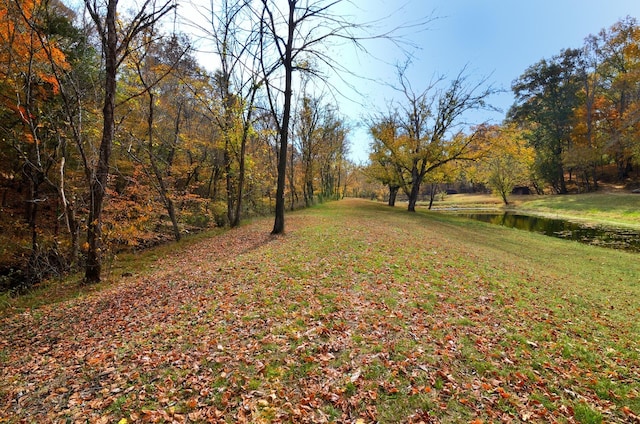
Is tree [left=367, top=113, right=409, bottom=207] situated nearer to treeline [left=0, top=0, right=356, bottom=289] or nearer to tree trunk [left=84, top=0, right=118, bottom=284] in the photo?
treeline [left=0, top=0, right=356, bottom=289]

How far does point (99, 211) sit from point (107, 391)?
5.54 meters

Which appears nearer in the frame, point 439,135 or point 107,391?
point 107,391

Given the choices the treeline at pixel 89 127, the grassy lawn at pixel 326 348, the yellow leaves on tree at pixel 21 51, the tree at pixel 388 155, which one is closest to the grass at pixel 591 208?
the tree at pixel 388 155

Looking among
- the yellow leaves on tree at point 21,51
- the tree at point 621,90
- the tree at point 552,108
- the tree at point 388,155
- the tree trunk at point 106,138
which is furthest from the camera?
the tree at point 552,108

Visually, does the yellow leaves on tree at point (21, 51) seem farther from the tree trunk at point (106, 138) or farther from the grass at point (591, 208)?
the grass at point (591, 208)

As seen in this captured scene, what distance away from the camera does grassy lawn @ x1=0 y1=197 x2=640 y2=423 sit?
3.34 metres

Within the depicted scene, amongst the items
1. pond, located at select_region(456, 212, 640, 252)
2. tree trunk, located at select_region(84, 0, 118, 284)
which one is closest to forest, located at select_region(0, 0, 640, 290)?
tree trunk, located at select_region(84, 0, 118, 284)

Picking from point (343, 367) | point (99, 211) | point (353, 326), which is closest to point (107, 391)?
point (343, 367)

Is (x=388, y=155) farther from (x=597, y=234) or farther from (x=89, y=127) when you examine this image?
(x=89, y=127)

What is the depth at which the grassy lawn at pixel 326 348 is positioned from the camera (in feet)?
11.0

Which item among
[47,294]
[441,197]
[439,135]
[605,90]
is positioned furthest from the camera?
[441,197]

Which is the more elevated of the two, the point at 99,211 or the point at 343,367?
the point at 99,211

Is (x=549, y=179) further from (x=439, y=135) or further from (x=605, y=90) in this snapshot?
(x=439, y=135)

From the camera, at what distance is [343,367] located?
3900 millimetres
